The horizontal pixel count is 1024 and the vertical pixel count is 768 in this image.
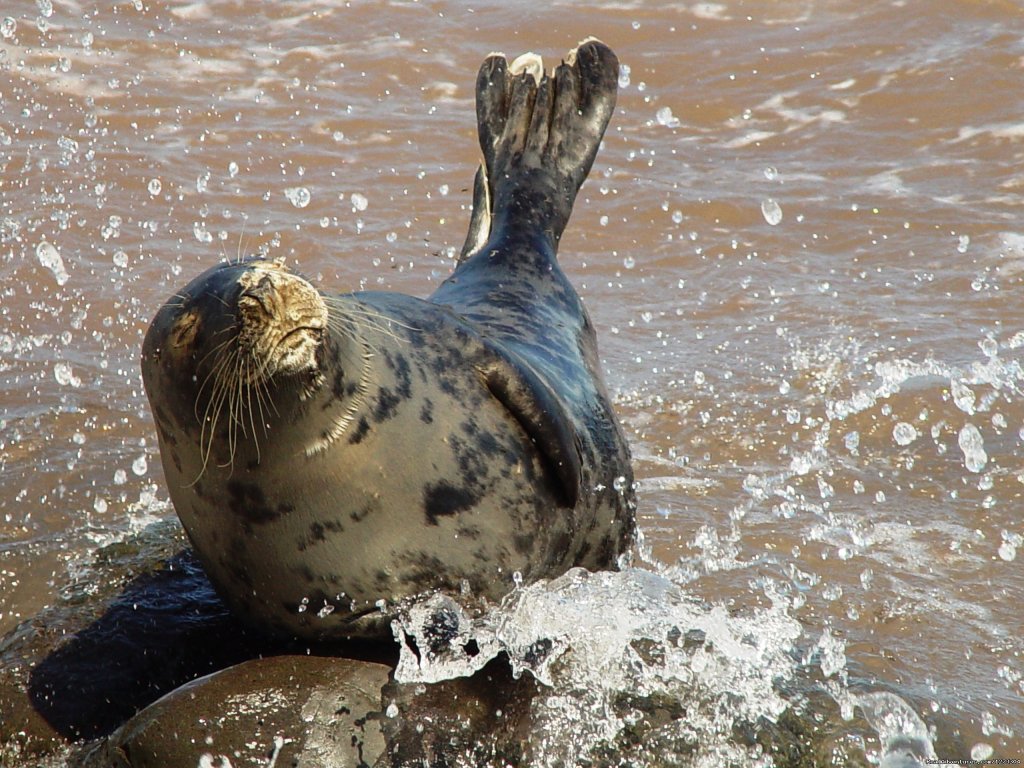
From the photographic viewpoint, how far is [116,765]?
10.5 ft

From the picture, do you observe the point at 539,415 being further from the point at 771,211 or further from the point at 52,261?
the point at 771,211

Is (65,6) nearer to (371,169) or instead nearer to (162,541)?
(371,169)

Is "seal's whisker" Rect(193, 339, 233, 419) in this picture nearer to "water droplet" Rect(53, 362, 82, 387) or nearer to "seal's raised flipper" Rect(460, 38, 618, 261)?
"seal's raised flipper" Rect(460, 38, 618, 261)

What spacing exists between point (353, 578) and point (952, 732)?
168 cm

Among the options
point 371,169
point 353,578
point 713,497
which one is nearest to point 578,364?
point 713,497

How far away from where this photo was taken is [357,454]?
332cm

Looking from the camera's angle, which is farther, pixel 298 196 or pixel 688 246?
pixel 298 196

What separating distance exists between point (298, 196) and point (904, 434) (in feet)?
13.7

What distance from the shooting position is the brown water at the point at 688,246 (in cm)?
471

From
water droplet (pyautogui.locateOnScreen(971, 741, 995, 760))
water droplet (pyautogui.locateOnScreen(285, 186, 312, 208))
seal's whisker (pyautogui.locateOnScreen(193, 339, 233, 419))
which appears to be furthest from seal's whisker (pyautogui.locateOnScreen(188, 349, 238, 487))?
water droplet (pyautogui.locateOnScreen(285, 186, 312, 208))

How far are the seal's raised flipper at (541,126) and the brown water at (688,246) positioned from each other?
1.08 m

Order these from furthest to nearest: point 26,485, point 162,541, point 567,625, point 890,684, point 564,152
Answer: point 564,152
point 26,485
point 162,541
point 890,684
point 567,625

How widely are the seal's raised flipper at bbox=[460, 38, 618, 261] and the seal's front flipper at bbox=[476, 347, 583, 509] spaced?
1852 mm

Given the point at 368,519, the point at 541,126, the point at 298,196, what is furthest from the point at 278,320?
the point at 298,196
